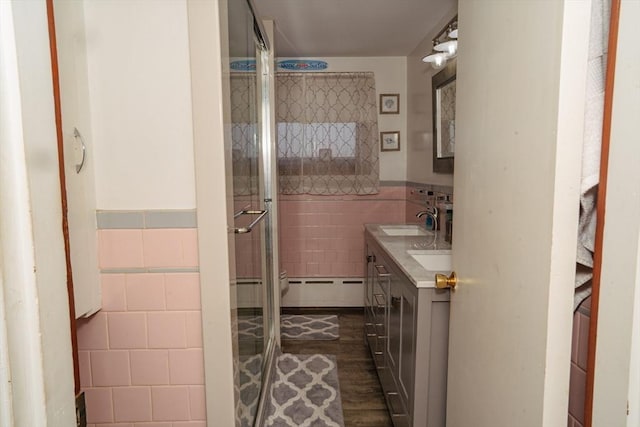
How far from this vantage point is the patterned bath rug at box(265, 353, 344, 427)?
7.04ft

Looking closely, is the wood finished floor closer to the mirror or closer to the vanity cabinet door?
the vanity cabinet door

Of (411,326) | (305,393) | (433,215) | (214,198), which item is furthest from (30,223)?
(433,215)

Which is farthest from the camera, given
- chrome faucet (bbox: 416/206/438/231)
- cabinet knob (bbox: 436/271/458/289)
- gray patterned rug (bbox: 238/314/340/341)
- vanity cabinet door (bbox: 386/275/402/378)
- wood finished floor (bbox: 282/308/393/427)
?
gray patterned rug (bbox: 238/314/340/341)

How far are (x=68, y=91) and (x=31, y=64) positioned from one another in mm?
660

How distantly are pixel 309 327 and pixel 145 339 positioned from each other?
239 cm

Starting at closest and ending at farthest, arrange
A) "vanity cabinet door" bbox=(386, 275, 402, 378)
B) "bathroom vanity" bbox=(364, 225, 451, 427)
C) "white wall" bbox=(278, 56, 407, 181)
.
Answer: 1. "bathroom vanity" bbox=(364, 225, 451, 427)
2. "vanity cabinet door" bbox=(386, 275, 402, 378)
3. "white wall" bbox=(278, 56, 407, 181)

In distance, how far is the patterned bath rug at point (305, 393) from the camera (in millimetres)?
2146

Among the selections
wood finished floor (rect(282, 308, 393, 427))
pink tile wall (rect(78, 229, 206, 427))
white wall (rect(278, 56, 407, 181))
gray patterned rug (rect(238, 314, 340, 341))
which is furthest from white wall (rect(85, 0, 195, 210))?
white wall (rect(278, 56, 407, 181))

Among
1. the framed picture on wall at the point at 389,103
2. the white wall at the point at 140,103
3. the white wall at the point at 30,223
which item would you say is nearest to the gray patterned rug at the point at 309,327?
the framed picture on wall at the point at 389,103

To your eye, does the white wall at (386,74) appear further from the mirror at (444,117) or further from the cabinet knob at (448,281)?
the cabinet knob at (448,281)

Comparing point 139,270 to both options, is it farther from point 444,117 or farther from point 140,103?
point 444,117

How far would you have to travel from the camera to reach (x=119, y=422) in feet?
3.87

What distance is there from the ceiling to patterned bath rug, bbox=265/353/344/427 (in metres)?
2.36

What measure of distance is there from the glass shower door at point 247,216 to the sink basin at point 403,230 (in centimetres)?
107
